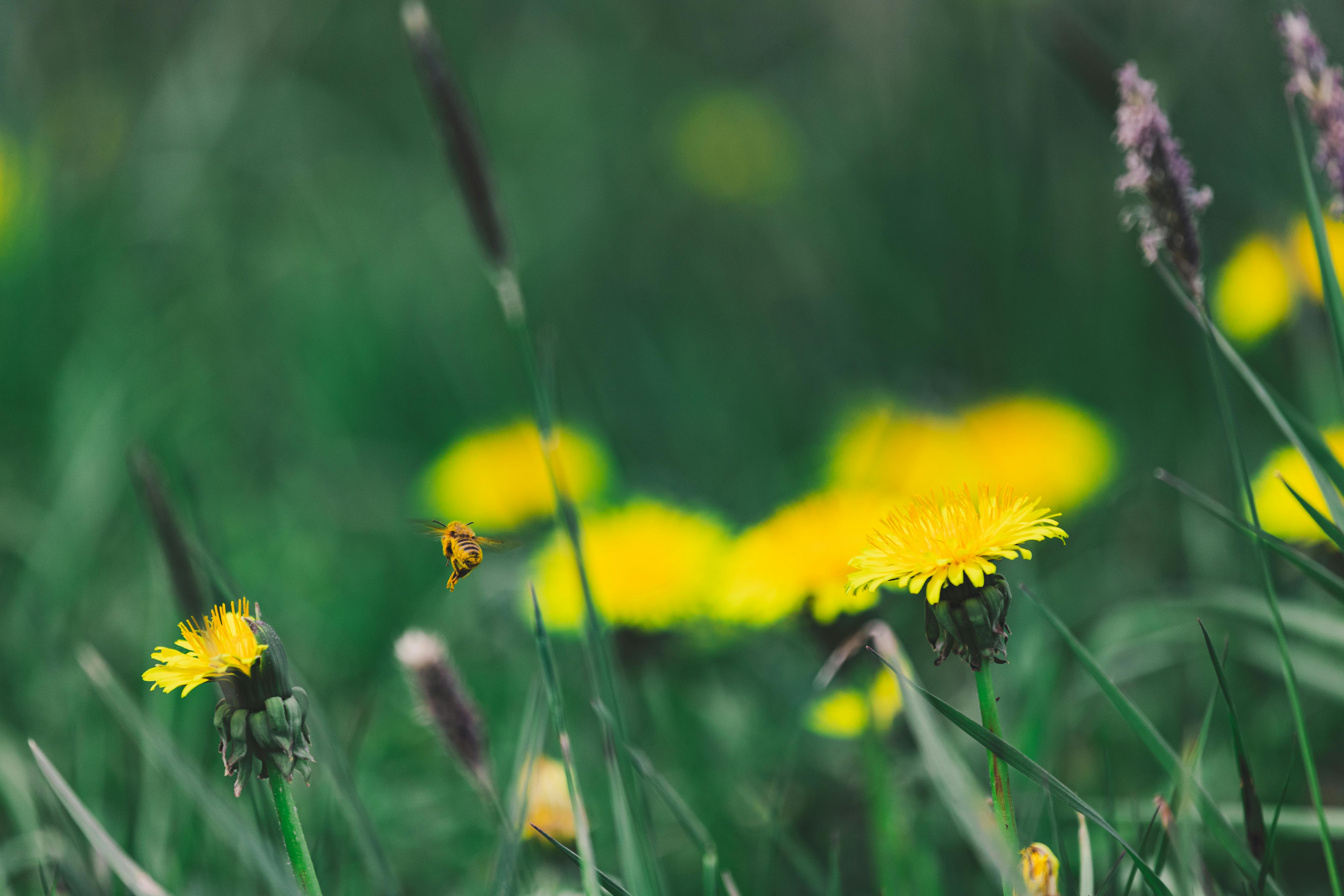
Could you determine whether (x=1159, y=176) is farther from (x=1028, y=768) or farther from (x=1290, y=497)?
(x=1290, y=497)

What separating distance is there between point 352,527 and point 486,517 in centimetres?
44

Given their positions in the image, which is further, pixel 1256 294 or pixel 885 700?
pixel 1256 294

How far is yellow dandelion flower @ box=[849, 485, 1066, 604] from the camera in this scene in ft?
2.05

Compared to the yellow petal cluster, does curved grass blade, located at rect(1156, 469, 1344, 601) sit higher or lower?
lower

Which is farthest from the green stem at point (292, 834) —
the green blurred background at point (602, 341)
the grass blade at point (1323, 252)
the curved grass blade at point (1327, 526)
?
the grass blade at point (1323, 252)

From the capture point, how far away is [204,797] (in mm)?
707

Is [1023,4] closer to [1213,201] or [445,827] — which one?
[1213,201]

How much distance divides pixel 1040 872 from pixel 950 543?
0.20m

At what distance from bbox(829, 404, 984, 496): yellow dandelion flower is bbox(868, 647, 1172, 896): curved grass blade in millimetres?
903

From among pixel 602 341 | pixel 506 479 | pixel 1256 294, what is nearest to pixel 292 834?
pixel 506 479

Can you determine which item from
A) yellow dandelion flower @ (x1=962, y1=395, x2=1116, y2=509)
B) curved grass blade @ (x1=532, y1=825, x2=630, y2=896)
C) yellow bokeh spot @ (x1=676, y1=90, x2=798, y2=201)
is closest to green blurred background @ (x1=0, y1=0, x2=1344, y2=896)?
yellow bokeh spot @ (x1=676, y1=90, x2=798, y2=201)

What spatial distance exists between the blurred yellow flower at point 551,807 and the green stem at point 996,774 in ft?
1.73

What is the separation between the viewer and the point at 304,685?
118cm

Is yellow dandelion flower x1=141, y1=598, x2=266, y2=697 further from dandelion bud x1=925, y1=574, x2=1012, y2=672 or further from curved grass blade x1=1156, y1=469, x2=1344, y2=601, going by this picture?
curved grass blade x1=1156, y1=469, x2=1344, y2=601
